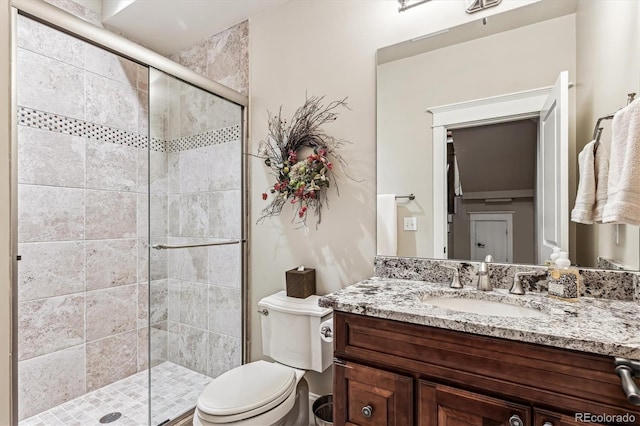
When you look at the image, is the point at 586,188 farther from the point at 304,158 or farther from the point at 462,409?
the point at 304,158

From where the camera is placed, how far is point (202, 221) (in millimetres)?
1972

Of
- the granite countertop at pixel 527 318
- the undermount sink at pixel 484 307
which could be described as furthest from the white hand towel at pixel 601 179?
the undermount sink at pixel 484 307

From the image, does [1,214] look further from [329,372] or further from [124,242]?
[329,372]

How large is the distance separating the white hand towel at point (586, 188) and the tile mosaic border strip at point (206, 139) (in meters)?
1.79

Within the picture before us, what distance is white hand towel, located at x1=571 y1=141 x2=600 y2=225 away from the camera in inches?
47.4

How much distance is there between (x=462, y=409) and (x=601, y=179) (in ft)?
3.12

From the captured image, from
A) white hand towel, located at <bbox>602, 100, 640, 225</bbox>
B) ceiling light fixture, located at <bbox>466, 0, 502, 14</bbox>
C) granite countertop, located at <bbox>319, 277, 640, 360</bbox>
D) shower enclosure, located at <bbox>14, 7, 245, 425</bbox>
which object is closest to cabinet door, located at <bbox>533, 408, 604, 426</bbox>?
granite countertop, located at <bbox>319, 277, 640, 360</bbox>

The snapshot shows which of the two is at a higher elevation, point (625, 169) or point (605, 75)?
point (605, 75)

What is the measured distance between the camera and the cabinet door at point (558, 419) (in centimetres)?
79

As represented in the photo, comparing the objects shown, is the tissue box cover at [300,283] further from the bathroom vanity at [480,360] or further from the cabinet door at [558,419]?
the cabinet door at [558,419]

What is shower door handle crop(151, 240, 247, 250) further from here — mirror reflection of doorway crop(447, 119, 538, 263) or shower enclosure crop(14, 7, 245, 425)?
mirror reflection of doorway crop(447, 119, 538, 263)

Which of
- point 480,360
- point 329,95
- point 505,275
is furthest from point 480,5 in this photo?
point 480,360

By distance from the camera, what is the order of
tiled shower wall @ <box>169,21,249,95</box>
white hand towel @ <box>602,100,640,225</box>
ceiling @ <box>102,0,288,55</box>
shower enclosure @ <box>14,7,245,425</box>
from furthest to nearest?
tiled shower wall @ <box>169,21,249,95</box>
ceiling @ <box>102,0,288,55</box>
shower enclosure @ <box>14,7,245,425</box>
white hand towel @ <box>602,100,640,225</box>

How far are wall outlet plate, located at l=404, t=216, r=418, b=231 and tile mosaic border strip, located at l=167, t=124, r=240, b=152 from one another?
1212 millimetres
